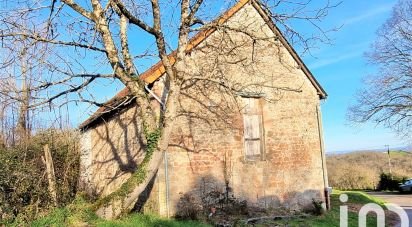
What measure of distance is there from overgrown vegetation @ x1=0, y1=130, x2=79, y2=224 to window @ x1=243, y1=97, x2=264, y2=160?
5573 millimetres

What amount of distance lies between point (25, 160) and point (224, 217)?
573 cm

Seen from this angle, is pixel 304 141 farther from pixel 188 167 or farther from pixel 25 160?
pixel 25 160

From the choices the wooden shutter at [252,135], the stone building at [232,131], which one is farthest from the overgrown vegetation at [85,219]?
the wooden shutter at [252,135]

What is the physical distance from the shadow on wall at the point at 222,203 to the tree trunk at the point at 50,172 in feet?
11.0

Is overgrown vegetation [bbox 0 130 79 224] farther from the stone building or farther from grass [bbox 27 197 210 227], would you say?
the stone building

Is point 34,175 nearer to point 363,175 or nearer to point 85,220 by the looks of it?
point 85,220

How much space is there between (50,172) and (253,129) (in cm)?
687

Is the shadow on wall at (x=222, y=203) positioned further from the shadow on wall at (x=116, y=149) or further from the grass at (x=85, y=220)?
the shadow on wall at (x=116, y=149)

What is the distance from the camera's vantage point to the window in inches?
546

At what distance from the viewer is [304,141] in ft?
50.3

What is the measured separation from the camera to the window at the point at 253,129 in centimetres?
1387

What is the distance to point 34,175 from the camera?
381 inches

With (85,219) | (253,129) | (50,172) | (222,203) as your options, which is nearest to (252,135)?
(253,129)

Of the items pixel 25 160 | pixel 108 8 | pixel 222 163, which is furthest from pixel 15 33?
pixel 222 163
